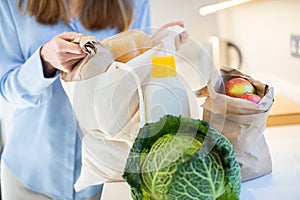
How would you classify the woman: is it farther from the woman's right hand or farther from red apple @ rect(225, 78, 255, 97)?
red apple @ rect(225, 78, 255, 97)

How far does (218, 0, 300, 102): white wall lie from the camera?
1.45 meters

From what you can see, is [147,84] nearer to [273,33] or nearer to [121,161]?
[121,161]

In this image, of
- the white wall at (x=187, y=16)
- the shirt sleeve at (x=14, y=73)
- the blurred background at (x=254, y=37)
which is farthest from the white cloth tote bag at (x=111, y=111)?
the white wall at (x=187, y=16)

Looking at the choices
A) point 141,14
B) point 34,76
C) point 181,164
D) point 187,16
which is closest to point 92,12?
point 141,14

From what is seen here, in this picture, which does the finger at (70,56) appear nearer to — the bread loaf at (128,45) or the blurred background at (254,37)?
the bread loaf at (128,45)

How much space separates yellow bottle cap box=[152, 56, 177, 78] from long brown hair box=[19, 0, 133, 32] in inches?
16.6

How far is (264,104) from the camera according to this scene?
738 mm

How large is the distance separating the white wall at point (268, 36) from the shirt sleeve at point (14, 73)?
2.88 ft

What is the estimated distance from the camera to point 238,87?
79 centimetres

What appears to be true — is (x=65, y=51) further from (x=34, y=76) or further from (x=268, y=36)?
(x=268, y=36)

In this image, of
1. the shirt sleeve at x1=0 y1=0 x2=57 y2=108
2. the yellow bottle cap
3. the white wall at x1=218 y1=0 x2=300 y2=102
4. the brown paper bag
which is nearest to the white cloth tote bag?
the yellow bottle cap

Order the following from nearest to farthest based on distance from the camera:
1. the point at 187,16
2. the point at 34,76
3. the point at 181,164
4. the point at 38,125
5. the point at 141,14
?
the point at 181,164, the point at 34,76, the point at 38,125, the point at 141,14, the point at 187,16

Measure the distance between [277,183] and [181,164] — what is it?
31 centimetres

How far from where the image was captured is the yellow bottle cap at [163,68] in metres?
0.73
